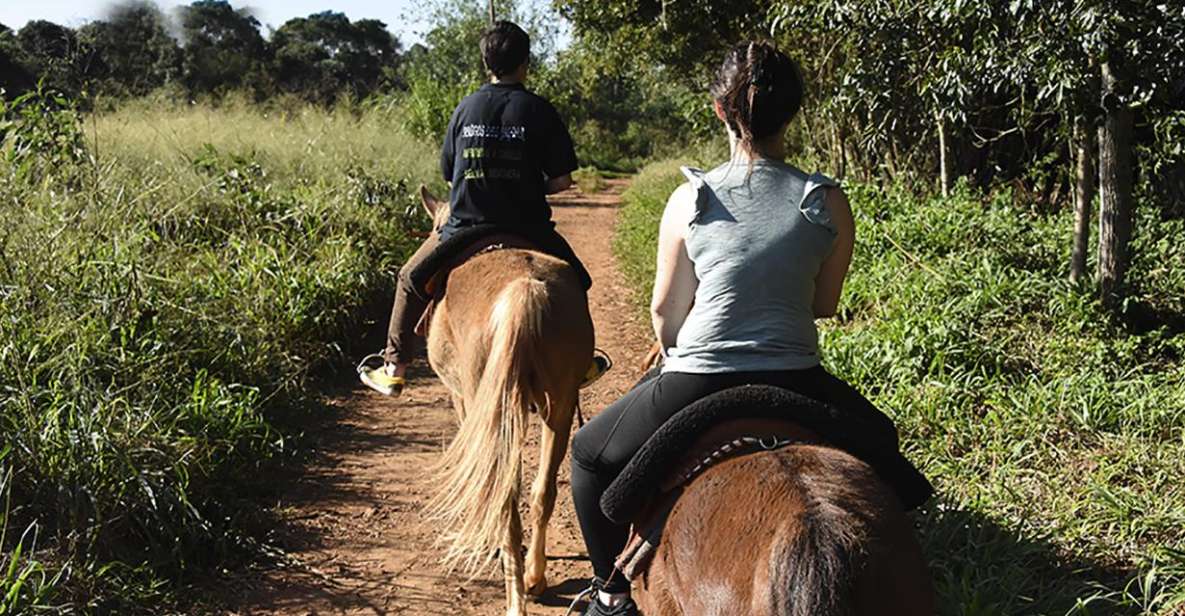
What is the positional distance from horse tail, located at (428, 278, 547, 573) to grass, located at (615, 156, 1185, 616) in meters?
1.73

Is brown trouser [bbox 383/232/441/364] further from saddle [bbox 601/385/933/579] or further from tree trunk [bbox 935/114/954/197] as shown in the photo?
tree trunk [bbox 935/114/954/197]

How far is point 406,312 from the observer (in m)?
5.10

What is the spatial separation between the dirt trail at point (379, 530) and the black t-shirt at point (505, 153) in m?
1.59

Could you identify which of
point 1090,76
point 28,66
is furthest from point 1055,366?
point 28,66

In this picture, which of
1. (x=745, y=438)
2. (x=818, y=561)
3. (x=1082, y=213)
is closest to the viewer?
(x=818, y=561)

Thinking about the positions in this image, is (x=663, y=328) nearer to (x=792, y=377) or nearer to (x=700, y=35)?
(x=792, y=377)

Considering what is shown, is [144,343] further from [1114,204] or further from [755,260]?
[1114,204]

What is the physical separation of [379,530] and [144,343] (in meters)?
1.74

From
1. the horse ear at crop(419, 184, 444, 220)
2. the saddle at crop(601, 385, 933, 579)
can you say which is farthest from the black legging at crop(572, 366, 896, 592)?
the horse ear at crop(419, 184, 444, 220)

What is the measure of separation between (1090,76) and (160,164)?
7.53 meters

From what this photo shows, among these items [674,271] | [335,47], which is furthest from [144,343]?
[335,47]

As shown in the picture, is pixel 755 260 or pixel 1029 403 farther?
pixel 1029 403

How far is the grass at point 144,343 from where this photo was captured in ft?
12.7

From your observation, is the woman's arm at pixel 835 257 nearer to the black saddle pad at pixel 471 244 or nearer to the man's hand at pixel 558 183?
the black saddle pad at pixel 471 244
